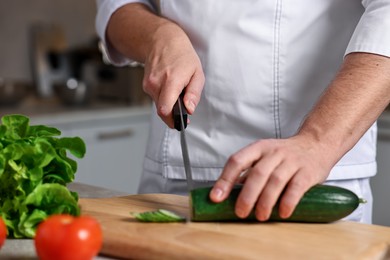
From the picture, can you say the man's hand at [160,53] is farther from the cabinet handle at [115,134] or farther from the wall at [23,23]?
the wall at [23,23]

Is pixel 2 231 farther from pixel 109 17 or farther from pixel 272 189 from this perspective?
pixel 109 17

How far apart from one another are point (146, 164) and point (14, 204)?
45 centimetres

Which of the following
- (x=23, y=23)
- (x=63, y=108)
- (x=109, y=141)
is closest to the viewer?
(x=109, y=141)

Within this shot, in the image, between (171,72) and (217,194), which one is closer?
(217,194)

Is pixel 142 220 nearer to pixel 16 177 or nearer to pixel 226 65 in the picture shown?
pixel 16 177

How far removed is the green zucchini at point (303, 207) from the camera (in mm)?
1058

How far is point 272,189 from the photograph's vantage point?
1.03 meters

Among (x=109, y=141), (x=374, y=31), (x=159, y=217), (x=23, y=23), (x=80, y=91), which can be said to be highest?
(x=374, y=31)

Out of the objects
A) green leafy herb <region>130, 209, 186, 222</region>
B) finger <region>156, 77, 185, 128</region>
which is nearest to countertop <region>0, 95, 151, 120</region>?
finger <region>156, 77, 185, 128</region>

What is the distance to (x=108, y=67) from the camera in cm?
343

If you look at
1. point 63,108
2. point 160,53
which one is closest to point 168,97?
point 160,53

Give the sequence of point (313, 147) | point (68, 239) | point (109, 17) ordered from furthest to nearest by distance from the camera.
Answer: point (109, 17) < point (313, 147) < point (68, 239)

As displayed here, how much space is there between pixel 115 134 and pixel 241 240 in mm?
2066

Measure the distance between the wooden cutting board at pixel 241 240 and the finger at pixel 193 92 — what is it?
0.68 ft
